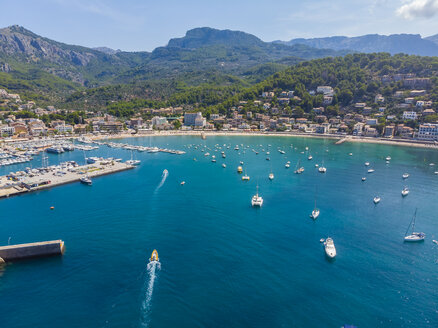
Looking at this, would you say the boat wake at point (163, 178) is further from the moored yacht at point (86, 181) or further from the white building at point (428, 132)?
the white building at point (428, 132)

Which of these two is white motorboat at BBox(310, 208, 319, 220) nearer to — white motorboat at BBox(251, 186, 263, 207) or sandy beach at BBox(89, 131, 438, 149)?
white motorboat at BBox(251, 186, 263, 207)

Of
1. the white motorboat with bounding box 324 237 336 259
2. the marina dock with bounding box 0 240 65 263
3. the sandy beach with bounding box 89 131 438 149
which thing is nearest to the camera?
the marina dock with bounding box 0 240 65 263

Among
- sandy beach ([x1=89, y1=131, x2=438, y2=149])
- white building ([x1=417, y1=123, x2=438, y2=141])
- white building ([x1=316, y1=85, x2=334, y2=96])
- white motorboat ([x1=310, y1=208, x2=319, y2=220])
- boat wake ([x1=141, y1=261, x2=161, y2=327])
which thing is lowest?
boat wake ([x1=141, y1=261, x2=161, y2=327])

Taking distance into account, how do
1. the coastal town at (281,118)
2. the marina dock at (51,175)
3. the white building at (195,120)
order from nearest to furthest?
1. the marina dock at (51,175)
2. the coastal town at (281,118)
3. the white building at (195,120)

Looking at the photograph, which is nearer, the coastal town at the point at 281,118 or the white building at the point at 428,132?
the white building at the point at 428,132

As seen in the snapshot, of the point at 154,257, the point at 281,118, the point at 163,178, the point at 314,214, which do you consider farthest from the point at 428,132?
the point at 154,257

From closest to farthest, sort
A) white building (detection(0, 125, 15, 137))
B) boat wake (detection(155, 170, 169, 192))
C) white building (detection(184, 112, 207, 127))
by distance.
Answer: boat wake (detection(155, 170, 169, 192)) → white building (detection(0, 125, 15, 137)) → white building (detection(184, 112, 207, 127))

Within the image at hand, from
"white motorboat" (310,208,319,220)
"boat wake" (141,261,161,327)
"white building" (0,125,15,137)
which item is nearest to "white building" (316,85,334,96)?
"white motorboat" (310,208,319,220)

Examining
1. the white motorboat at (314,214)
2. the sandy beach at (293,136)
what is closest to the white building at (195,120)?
the sandy beach at (293,136)
